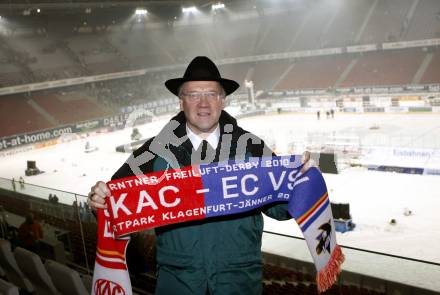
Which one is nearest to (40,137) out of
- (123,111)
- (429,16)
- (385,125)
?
(123,111)

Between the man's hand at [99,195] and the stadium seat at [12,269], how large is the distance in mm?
3877

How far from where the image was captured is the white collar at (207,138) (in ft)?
11.5

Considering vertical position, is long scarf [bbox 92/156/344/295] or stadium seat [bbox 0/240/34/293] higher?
long scarf [bbox 92/156/344/295]

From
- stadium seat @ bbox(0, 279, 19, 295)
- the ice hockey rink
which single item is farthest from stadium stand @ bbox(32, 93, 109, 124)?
stadium seat @ bbox(0, 279, 19, 295)

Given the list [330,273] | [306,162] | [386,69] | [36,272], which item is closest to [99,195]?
[306,162]

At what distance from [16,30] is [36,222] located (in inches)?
1872

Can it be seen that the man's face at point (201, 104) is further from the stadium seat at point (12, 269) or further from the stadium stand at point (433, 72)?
the stadium stand at point (433, 72)

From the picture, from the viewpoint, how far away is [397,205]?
15.1 meters

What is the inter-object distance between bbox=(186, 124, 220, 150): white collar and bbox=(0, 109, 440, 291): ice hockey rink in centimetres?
239

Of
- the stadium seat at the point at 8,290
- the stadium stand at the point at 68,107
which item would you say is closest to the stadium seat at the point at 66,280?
the stadium seat at the point at 8,290

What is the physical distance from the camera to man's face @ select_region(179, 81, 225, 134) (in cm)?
342

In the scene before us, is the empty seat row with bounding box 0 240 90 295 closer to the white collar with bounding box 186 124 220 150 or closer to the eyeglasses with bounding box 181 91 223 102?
the white collar with bounding box 186 124 220 150

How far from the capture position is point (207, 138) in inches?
139

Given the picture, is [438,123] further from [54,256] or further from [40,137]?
[40,137]
